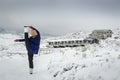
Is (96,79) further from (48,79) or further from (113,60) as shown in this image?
(48,79)

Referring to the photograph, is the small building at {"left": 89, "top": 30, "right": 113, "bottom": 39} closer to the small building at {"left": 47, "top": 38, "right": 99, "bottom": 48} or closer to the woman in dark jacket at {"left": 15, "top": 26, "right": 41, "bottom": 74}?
the small building at {"left": 47, "top": 38, "right": 99, "bottom": 48}

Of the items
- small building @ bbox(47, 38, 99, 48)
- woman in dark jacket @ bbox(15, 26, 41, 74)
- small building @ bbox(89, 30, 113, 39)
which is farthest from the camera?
small building @ bbox(89, 30, 113, 39)

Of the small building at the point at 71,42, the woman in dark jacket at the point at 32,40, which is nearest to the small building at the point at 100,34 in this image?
the small building at the point at 71,42

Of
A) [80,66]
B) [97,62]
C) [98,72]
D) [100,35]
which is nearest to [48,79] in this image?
[80,66]

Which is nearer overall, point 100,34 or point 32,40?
point 32,40

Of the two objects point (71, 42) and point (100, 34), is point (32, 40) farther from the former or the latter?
point (100, 34)

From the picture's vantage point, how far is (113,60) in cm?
1282

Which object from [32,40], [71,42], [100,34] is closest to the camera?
[32,40]

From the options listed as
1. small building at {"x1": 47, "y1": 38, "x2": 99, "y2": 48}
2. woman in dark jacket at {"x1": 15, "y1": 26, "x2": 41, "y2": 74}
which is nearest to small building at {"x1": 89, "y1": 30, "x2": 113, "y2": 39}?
small building at {"x1": 47, "y1": 38, "x2": 99, "y2": 48}

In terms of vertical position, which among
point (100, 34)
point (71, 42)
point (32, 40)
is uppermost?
point (32, 40)

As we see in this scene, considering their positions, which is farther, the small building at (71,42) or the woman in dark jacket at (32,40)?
the small building at (71,42)

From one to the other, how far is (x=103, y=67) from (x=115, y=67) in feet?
2.38

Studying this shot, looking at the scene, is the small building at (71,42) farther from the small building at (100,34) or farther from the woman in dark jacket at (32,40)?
the woman in dark jacket at (32,40)

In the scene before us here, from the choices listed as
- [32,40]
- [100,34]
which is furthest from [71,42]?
[32,40]
